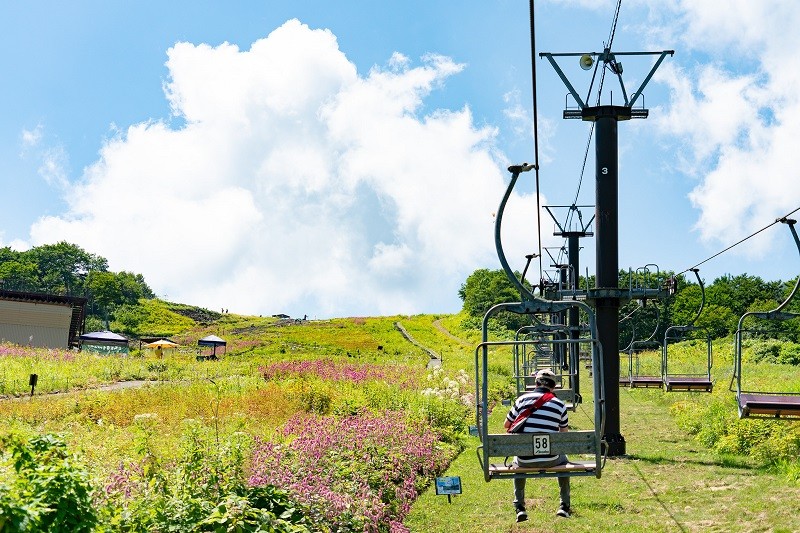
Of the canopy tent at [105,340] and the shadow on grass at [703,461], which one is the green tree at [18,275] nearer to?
the canopy tent at [105,340]

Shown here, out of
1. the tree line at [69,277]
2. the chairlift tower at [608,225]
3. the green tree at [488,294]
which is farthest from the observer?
the tree line at [69,277]

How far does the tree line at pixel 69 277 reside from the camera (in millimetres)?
124938

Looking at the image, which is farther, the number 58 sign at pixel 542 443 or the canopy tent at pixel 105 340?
the canopy tent at pixel 105 340

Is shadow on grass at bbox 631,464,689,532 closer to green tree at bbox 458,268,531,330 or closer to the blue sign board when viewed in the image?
the blue sign board

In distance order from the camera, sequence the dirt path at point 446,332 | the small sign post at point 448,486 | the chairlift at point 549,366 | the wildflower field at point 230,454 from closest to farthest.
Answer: the wildflower field at point 230,454
the small sign post at point 448,486
the chairlift at point 549,366
the dirt path at point 446,332

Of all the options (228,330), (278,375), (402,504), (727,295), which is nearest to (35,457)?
(402,504)

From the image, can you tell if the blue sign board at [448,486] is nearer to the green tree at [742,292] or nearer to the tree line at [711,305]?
the tree line at [711,305]

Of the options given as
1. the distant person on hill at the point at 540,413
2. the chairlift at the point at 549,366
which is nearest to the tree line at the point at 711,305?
the chairlift at the point at 549,366

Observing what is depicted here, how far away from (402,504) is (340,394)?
823 cm

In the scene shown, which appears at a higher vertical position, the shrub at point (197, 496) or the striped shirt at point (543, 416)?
the striped shirt at point (543, 416)

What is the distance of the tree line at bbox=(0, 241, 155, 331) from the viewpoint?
4919 inches

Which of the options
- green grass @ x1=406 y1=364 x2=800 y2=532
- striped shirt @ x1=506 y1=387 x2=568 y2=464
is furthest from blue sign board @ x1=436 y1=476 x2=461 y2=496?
striped shirt @ x1=506 y1=387 x2=568 y2=464

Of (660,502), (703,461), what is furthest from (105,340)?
(660,502)

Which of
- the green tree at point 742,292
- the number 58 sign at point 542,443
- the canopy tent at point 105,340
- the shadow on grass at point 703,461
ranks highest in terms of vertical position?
the green tree at point 742,292
